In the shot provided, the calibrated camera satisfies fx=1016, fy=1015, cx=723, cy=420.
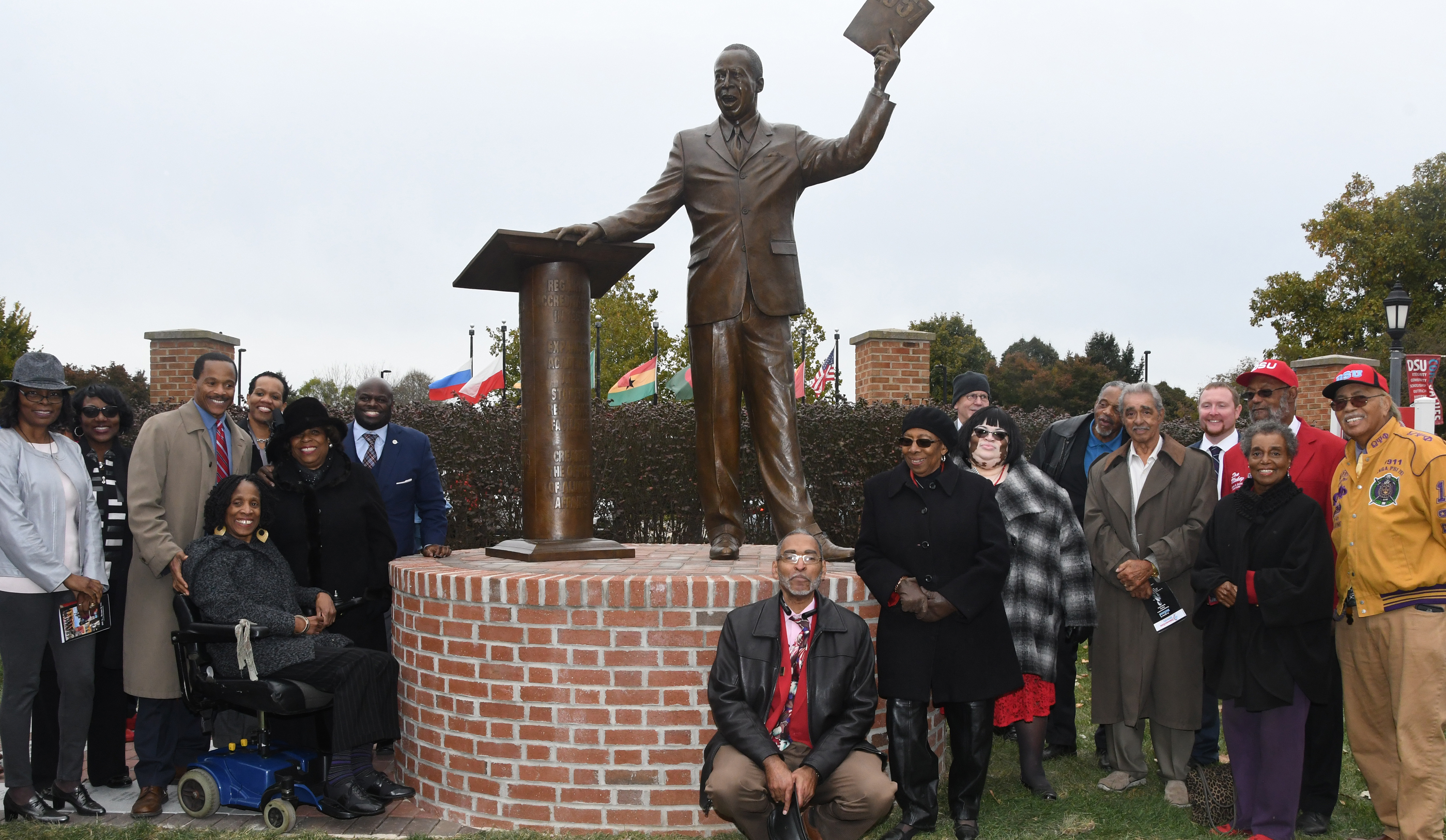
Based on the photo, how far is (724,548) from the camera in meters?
4.86

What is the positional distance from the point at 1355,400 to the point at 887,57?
7.80 ft

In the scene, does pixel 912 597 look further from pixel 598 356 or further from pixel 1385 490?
pixel 598 356

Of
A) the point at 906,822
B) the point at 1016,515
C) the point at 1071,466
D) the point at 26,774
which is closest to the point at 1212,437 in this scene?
the point at 1071,466

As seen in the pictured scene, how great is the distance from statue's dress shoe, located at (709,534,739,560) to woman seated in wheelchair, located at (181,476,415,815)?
1537mm

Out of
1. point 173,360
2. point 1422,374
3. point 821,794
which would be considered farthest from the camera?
point 1422,374

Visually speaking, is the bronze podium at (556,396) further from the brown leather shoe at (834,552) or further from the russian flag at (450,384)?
the russian flag at (450,384)

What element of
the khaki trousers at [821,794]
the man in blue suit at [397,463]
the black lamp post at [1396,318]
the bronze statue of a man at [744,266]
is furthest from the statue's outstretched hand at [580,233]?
the black lamp post at [1396,318]

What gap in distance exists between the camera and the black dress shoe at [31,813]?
4121mm

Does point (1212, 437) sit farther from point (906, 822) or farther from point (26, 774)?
point (26, 774)

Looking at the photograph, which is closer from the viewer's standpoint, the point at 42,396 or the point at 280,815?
the point at 280,815

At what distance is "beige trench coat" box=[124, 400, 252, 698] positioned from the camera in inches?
170

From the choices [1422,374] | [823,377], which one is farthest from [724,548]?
Answer: [1422,374]

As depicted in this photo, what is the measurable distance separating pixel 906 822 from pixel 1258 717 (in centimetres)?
149

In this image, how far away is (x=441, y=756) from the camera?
13.9 ft
